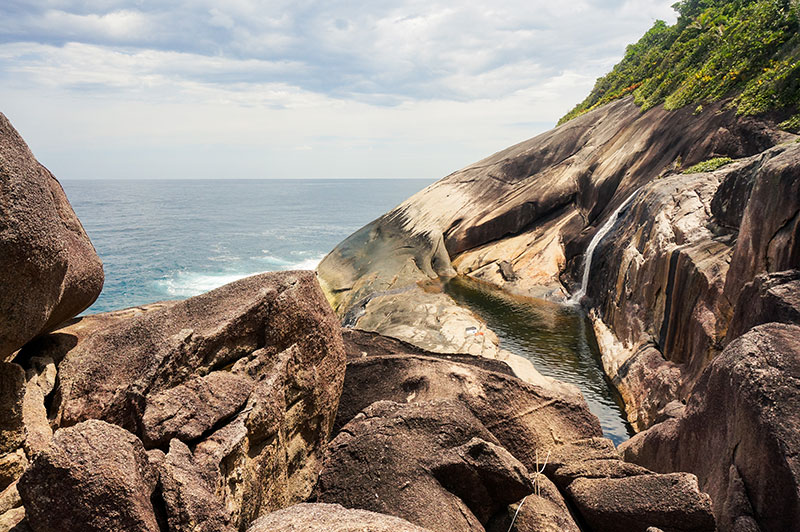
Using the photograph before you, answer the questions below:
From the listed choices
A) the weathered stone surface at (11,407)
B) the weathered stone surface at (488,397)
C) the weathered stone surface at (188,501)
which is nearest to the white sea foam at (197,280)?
the weathered stone surface at (488,397)

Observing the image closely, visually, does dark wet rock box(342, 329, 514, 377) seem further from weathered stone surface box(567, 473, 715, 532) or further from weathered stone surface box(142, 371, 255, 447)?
weathered stone surface box(142, 371, 255, 447)

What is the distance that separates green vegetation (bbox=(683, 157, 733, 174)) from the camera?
19.4 metres

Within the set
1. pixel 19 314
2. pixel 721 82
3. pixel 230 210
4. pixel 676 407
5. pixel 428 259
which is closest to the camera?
pixel 19 314

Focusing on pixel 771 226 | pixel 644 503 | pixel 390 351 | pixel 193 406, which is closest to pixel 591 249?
pixel 771 226

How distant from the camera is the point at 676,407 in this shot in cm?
980

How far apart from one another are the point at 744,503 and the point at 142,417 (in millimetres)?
6352

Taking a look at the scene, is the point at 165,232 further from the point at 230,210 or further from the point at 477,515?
the point at 477,515

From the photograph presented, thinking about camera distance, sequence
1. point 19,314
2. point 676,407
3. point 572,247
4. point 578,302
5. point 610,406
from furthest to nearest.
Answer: point 572,247
point 578,302
point 610,406
point 676,407
point 19,314

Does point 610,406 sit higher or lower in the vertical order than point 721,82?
lower

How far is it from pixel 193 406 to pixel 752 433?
6060mm

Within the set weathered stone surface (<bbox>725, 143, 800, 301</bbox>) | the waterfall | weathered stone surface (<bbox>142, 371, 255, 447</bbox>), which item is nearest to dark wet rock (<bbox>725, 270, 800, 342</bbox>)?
weathered stone surface (<bbox>725, 143, 800, 301</bbox>)

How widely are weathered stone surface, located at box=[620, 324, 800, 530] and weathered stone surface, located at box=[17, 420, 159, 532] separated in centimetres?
575

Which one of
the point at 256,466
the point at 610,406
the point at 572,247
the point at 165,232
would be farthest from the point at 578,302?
the point at 165,232

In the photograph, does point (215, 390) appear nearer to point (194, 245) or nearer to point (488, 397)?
point (488, 397)
